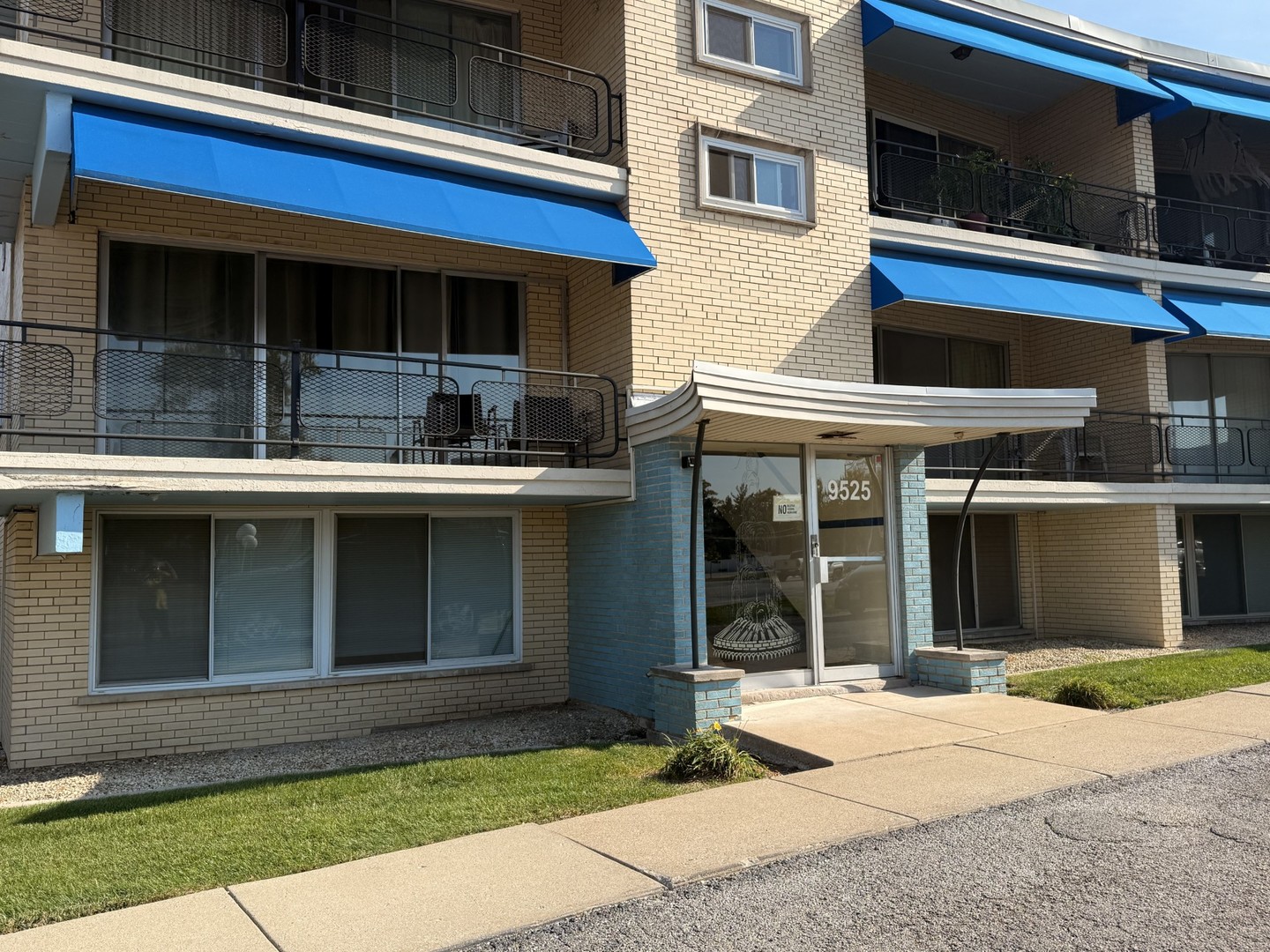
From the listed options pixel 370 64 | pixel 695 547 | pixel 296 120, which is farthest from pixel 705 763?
pixel 370 64

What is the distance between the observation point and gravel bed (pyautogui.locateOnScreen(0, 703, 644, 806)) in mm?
8555

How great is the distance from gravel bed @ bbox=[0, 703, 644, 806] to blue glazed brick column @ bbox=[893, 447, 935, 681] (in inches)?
131

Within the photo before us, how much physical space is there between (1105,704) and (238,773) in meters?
8.15

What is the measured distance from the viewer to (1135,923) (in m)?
4.81

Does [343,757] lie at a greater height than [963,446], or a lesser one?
lesser

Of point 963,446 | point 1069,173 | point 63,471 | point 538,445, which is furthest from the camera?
point 1069,173

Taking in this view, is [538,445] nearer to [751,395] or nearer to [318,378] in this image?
[318,378]

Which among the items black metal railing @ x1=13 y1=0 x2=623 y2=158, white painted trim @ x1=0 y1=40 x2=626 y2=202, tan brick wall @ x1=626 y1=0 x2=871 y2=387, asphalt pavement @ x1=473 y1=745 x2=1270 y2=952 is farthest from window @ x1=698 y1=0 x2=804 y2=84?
asphalt pavement @ x1=473 y1=745 x2=1270 y2=952

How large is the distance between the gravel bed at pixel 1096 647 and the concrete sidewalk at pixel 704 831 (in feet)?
11.7

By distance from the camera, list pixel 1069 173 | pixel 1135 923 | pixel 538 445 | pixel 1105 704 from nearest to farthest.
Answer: pixel 1135 923
pixel 1105 704
pixel 538 445
pixel 1069 173

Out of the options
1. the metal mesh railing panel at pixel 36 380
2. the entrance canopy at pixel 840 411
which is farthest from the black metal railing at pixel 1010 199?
the metal mesh railing panel at pixel 36 380

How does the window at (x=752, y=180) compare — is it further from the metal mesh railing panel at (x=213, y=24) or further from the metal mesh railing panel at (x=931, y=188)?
the metal mesh railing panel at (x=213, y=24)

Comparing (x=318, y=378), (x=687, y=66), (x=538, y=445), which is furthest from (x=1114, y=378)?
(x=318, y=378)

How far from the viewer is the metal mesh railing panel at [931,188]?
14656mm
